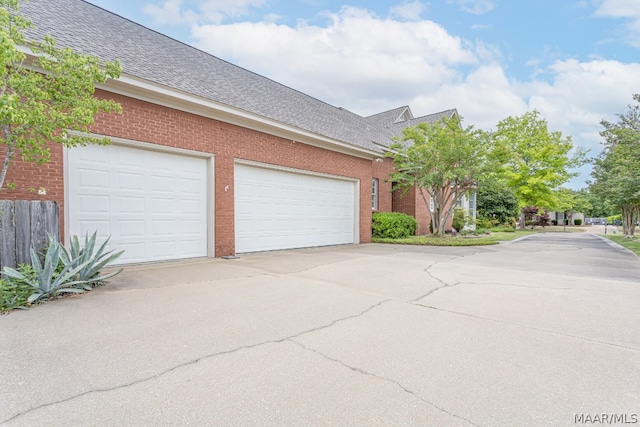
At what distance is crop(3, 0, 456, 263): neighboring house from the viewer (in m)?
6.55

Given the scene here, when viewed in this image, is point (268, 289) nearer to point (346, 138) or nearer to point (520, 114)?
point (346, 138)

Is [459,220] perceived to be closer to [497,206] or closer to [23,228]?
[497,206]

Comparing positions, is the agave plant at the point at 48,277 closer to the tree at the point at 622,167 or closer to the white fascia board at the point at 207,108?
the white fascia board at the point at 207,108

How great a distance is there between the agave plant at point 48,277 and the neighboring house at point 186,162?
6.34 feet

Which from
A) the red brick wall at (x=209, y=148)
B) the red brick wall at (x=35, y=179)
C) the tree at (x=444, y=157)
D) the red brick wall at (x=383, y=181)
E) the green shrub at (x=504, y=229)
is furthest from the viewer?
the green shrub at (x=504, y=229)

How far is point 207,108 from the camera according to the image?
8062 mm

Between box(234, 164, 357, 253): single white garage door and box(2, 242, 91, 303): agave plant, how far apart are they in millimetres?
4611

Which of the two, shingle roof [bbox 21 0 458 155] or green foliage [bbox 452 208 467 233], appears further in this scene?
green foliage [bbox 452 208 467 233]

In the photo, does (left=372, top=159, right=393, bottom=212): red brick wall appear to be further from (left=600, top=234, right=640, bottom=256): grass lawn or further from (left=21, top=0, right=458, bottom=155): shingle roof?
(left=600, top=234, right=640, bottom=256): grass lawn

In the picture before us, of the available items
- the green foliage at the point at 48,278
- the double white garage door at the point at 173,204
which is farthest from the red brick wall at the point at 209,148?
the green foliage at the point at 48,278

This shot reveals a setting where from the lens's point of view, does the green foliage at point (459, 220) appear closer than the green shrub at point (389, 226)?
No

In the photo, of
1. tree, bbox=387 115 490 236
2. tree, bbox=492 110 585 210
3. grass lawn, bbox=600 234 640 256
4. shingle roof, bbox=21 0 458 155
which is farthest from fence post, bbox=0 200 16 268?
tree, bbox=492 110 585 210

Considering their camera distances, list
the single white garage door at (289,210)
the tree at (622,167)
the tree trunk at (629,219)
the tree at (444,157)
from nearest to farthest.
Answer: the single white garage door at (289,210)
the tree at (622,167)
the tree at (444,157)
the tree trunk at (629,219)

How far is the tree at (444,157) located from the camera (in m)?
12.7
